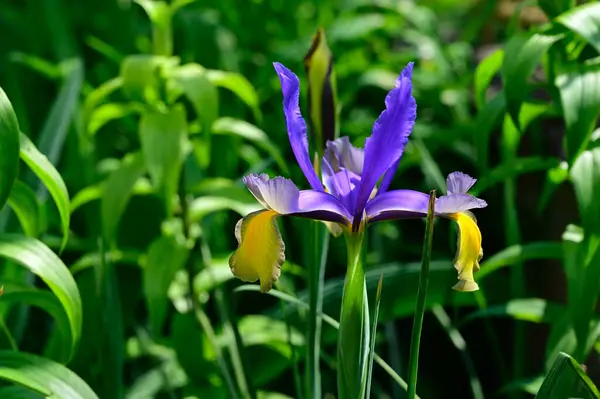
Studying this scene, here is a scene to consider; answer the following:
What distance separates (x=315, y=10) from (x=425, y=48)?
283 millimetres

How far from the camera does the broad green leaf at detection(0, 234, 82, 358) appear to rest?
0.84 m

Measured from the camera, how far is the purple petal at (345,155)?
0.80 metres

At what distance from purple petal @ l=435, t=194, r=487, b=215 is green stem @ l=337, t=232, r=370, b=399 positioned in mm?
84

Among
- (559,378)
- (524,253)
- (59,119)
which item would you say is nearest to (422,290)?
(559,378)

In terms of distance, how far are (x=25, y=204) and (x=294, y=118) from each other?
373 millimetres

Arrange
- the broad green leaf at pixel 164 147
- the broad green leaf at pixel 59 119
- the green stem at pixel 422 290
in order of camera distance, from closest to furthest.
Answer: the green stem at pixel 422 290 → the broad green leaf at pixel 164 147 → the broad green leaf at pixel 59 119

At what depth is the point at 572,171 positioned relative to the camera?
2.97 feet

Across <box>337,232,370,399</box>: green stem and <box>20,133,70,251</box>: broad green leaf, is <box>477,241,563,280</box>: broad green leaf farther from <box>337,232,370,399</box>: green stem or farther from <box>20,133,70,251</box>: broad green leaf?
<box>20,133,70,251</box>: broad green leaf

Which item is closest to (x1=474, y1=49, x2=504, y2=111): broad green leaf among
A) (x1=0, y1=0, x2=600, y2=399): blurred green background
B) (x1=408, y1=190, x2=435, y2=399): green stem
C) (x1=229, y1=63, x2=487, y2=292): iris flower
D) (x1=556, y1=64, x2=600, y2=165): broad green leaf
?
(x1=0, y1=0, x2=600, y2=399): blurred green background

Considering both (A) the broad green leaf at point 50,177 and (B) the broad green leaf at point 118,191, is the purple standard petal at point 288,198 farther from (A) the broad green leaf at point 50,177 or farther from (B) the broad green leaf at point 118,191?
(B) the broad green leaf at point 118,191

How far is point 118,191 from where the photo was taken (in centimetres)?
109

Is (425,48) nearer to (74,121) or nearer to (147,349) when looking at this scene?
(74,121)

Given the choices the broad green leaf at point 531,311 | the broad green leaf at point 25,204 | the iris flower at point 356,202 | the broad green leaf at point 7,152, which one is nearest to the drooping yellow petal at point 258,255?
the iris flower at point 356,202

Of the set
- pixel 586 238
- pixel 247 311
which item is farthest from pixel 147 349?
pixel 586 238
